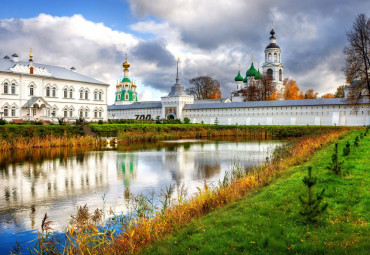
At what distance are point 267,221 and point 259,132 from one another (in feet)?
84.4

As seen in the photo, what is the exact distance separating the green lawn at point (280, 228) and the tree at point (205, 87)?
55.5 metres

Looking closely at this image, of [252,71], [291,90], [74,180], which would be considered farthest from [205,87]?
[74,180]

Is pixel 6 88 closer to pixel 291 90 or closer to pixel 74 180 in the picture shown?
pixel 74 180

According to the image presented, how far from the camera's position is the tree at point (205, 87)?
6019cm

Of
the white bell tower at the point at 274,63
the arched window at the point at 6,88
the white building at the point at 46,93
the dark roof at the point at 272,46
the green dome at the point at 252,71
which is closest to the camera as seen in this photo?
the arched window at the point at 6,88

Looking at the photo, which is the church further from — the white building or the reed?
the reed

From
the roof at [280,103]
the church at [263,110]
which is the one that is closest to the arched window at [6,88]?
the church at [263,110]

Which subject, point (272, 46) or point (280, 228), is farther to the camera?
point (272, 46)

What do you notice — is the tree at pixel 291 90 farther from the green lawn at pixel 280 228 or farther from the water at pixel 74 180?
the green lawn at pixel 280 228

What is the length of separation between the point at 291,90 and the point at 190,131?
3041cm

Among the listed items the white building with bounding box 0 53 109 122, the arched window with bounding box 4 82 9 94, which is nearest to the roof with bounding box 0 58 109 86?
the white building with bounding box 0 53 109 122

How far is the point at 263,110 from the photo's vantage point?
36.7 metres

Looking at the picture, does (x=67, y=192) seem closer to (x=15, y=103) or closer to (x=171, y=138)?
(x=171, y=138)

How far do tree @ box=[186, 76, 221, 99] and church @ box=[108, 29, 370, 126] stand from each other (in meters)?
3.91
